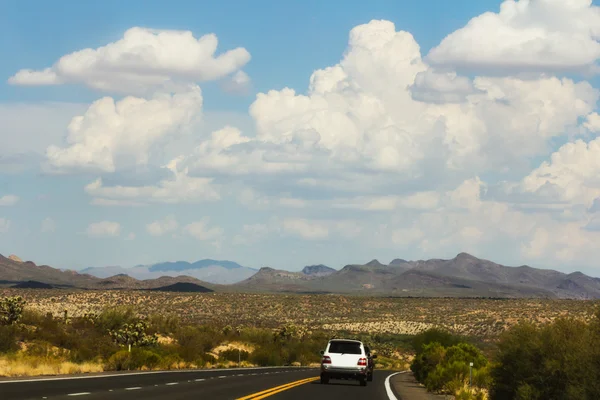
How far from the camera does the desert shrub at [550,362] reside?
18906mm

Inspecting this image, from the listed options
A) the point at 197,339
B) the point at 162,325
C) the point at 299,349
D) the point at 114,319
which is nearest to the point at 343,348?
the point at 197,339

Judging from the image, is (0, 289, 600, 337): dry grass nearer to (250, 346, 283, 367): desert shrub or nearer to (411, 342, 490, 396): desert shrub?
(250, 346, 283, 367): desert shrub

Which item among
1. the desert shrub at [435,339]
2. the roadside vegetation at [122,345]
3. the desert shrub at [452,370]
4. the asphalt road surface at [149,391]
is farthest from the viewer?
the desert shrub at [435,339]

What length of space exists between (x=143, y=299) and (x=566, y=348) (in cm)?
13066

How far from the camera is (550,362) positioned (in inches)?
834

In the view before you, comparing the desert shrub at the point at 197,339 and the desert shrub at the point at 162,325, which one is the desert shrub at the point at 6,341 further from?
the desert shrub at the point at 162,325

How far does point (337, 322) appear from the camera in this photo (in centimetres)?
13262

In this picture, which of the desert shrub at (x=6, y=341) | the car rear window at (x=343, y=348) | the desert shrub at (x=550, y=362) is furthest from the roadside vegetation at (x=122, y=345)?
the desert shrub at (x=550, y=362)

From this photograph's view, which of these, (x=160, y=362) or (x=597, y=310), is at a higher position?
(x=597, y=310)

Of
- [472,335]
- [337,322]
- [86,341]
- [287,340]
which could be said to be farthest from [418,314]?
[86,341]

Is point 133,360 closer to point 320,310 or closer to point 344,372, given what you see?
point 344,372

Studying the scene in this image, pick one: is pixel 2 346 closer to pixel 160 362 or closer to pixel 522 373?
pixel 160 362

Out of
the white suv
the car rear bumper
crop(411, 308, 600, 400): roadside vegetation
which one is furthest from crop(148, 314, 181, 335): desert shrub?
crop(411, 308, 600, 400): roadside vegetation

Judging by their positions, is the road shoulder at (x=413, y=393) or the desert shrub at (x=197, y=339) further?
the desert shrub at (x=197, y=339)
